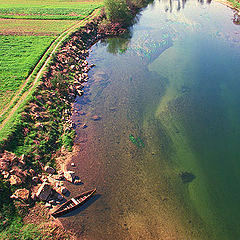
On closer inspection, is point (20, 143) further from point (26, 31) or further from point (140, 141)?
point (26, 31)

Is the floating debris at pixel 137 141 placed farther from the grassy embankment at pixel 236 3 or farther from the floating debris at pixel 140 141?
the grassy embankment at pixel 236 3

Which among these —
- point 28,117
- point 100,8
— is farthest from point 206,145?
point 100,8

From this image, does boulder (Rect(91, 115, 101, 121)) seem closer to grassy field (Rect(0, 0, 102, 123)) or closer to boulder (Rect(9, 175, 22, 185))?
grassy field (Rect(0, 0, 102, 123))

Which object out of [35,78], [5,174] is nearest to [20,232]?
[5,174]

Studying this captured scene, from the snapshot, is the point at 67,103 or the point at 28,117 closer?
the point at 28,117

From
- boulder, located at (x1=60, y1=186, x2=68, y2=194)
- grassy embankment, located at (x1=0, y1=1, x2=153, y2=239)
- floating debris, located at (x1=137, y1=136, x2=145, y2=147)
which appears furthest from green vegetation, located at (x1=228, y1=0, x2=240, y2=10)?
boulder, located at (x1=60, y1=186, x2=68, y2=194)

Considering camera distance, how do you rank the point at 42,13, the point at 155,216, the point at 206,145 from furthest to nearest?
1. the point at 42,13
2. the point at 206,145
3. the point at 155,216

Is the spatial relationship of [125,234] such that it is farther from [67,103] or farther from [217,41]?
[217,41]
